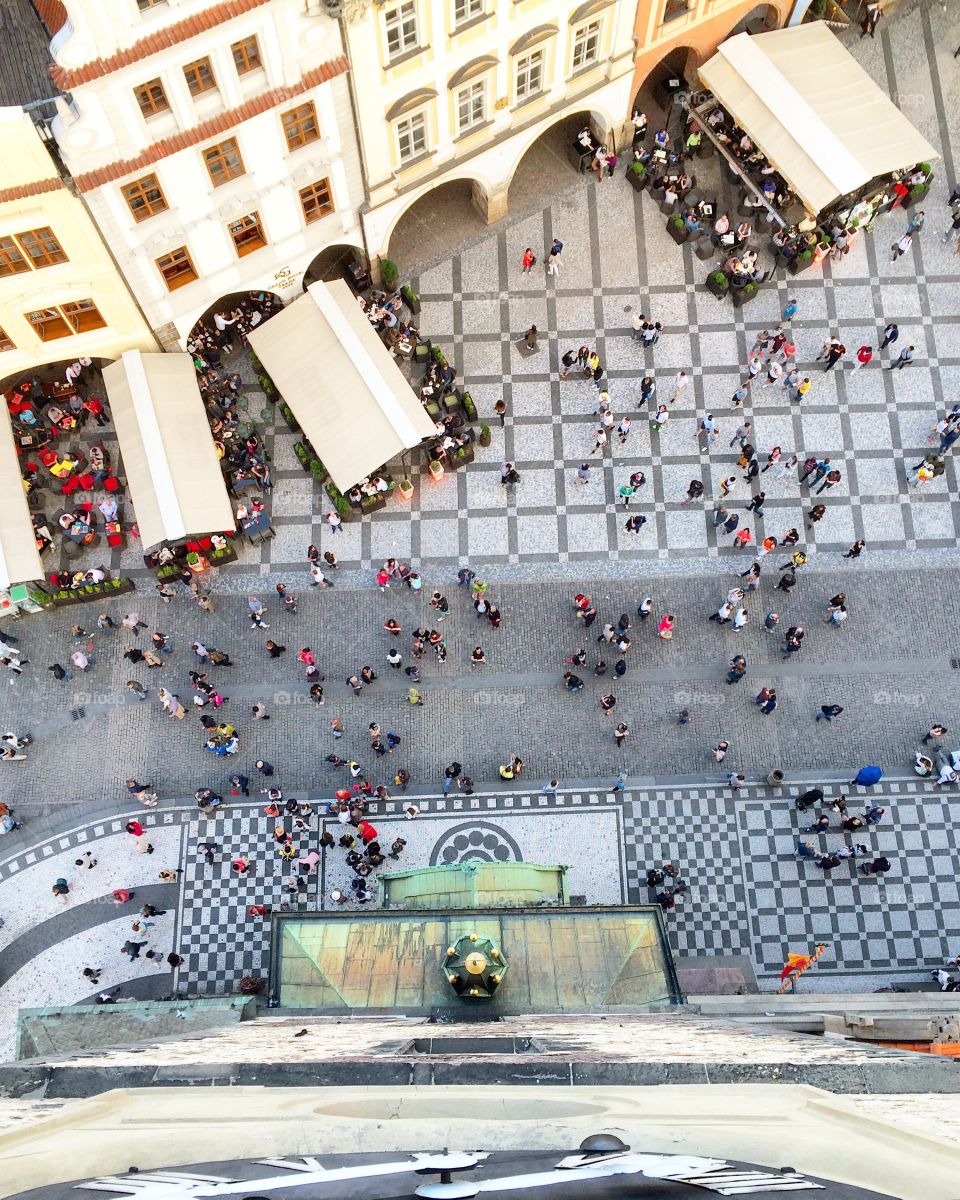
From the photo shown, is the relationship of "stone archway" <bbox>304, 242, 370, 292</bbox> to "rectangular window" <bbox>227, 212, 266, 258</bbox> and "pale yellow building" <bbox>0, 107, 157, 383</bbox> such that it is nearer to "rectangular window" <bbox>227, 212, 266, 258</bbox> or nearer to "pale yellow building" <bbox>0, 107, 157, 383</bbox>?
"rectangular window" <bbox>227, 212, 266, 258</bbox>

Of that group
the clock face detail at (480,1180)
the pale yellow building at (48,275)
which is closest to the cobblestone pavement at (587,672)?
the pale yellow building at (48,275)

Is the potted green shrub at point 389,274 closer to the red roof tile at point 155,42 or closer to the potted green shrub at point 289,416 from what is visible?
the potted green shrub at point 289,416

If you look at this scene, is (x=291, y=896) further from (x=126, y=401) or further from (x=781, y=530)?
(x=781, y=530)

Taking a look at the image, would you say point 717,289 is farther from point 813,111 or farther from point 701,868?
point 701,868

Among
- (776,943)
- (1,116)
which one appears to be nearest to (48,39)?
(1,116)

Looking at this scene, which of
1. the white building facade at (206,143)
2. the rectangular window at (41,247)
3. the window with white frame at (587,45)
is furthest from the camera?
the window with white frame at (587,45)

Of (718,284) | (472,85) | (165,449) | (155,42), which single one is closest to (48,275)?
(165,449)

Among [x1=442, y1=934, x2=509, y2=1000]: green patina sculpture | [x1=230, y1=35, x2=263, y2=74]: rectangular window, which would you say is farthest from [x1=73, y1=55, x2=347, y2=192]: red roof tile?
[x1=442, y1=934, x2=509, y2=1000]: green patina sculpture
